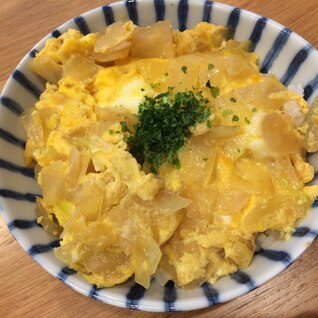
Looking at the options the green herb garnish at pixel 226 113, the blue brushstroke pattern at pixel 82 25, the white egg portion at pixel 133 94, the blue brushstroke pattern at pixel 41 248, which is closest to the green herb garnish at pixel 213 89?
the green herb garnish at pixel 226 113

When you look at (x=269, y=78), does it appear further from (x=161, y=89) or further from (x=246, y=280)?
(x=246, y=280)

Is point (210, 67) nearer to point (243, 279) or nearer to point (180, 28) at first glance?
point (180, 28)

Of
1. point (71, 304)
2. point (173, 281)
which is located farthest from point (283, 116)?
point (71, 304)

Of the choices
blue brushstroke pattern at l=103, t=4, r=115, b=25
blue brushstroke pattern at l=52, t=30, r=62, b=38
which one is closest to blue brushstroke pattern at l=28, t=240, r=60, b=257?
blue brushstroke pattern at l=52, t=30, r=62, b=38

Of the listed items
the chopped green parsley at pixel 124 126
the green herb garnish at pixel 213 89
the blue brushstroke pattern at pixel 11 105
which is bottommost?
the green herb garnish at pixel 213 89

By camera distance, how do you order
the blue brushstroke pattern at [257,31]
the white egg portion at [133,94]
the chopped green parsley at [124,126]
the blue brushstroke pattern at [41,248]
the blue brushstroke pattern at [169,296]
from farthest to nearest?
the blue brushstroke pattern at [257,31] → the white egg portion at [133,94] → the chopped green parsley at [124,126] → the blue brushstroke pattern at [41,248] → the blue brushstroke pattern at [169,296]

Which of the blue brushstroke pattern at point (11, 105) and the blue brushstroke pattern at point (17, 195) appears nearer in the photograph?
the blue brushstroke pattern at point (17, 195)

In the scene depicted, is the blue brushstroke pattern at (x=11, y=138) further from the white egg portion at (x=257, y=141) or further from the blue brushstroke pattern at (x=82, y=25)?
the white egg portion at (x=257, y=141)
